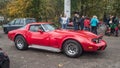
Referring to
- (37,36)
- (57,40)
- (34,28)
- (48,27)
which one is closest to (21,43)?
(34,28)

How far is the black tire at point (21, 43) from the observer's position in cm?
1082

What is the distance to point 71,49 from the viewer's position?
30.8 ft

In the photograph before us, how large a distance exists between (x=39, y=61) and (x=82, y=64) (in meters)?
1.66

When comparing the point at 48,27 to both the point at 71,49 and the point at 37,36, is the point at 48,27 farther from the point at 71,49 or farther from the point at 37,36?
the point at 71,49

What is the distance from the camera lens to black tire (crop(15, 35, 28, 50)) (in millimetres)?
10820

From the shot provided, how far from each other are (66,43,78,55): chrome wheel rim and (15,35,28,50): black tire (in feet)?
7.64

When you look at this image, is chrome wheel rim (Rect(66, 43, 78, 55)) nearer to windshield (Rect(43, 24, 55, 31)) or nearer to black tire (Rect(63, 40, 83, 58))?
black tire (Rect(63, 40, 83, 58))

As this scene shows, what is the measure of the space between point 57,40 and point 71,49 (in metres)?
0.72

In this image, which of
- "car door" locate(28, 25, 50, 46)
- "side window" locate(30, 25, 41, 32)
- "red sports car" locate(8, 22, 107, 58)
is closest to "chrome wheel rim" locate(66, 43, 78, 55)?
"red sports car" locate(8, 22, 107, 58)

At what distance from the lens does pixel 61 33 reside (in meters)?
9.74

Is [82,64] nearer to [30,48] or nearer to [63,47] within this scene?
[63,47]

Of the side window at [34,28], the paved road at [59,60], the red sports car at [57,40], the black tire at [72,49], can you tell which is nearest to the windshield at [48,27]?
the red sports car at [57,40]

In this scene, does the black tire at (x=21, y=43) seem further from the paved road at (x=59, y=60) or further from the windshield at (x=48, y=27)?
the windshield at (x=48, y=27)

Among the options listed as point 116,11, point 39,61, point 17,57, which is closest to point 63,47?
point 39,61
